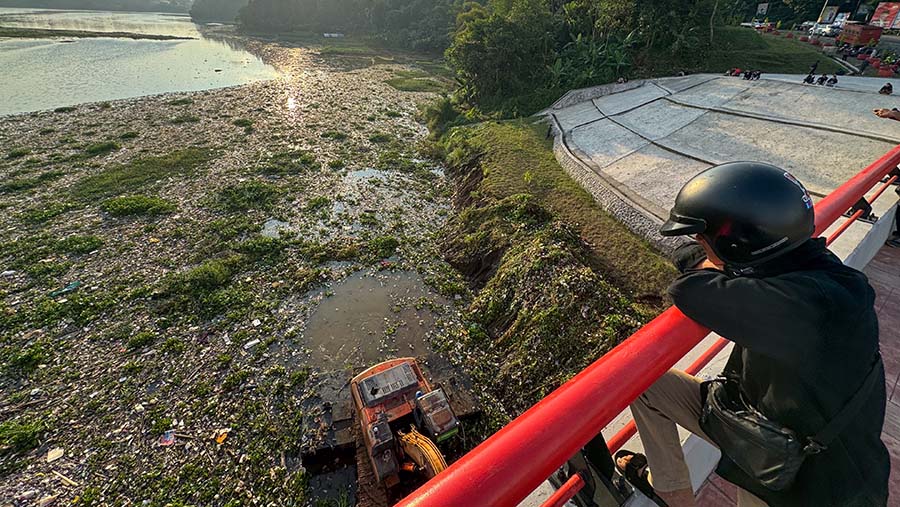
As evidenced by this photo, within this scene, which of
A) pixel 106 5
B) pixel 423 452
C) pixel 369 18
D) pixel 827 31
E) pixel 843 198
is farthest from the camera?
pixel 106 5

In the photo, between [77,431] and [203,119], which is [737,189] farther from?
[203,119]

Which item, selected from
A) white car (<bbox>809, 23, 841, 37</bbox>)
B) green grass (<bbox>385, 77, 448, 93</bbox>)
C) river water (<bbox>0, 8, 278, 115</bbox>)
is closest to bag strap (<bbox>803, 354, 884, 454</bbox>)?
green grass (<bbox>385, 77, 448, 93</bbox>)

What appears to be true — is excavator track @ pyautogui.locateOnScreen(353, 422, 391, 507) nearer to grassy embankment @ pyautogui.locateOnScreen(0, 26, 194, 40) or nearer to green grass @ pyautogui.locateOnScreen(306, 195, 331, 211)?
green grass @ pyautogui.locateOnScreen(306, 195, 331, 211)

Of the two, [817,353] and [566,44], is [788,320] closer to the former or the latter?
[817,353]

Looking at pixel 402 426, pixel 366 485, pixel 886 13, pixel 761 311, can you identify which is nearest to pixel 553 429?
pixel 761 311

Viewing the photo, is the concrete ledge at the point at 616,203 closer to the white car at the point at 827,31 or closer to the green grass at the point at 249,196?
the green grass at the point at 249,196

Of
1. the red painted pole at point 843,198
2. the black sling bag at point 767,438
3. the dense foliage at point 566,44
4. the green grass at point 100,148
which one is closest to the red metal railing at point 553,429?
the black sling bag at point 767,438
